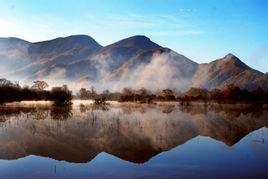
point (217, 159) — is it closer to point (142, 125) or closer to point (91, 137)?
point (91, 137)

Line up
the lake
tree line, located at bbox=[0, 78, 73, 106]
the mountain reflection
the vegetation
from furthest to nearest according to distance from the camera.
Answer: the vegetation < tree line, located at bbox=[0, 78, 73, 106] < the mountain reflection < the lake

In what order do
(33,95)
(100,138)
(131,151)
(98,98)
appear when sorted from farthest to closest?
(98,98) < (33,95) < (100,138) < (131,151)

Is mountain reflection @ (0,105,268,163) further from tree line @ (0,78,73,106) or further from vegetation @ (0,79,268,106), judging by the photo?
→ vegetation @ (0,79,268,106)

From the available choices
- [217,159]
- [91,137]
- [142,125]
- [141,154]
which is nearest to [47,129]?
[91,137]

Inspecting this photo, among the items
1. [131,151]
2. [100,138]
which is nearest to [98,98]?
[100,138]

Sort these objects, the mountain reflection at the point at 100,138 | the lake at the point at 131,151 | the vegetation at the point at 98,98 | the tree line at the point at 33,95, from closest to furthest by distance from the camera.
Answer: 1. the lake at the point at 131,151
2. the mountain reflection at the point at 100,138
3. the tree line at the point at 33,95
4. the vegetation at the point at 98,98

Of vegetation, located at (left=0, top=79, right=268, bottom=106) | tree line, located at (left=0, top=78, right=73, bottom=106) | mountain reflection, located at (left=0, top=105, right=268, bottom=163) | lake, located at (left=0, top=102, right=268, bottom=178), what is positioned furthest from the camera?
vegetation, located at (left=0, top=79, right=268, bottom=106)

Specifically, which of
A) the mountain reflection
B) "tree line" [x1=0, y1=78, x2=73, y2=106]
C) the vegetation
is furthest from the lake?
the vegetation

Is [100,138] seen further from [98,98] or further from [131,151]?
[98,98]

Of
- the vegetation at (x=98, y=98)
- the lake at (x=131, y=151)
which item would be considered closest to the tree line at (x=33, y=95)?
the vegetation at (x=98, y=98)

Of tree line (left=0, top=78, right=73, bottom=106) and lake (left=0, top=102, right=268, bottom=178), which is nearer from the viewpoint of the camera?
lake (left=0, top=102, right=268, bottom=178)

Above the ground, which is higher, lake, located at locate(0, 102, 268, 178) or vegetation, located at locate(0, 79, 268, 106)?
vegetation, located at locate(0, 79, 268, 106)

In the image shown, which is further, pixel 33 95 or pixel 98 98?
pixel 98 98

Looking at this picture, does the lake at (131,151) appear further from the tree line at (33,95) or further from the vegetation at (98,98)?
the vegetation at (98,98)
